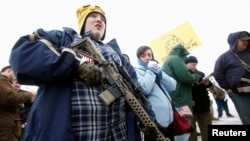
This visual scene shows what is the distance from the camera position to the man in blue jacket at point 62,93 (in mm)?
1569

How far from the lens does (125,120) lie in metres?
1.96

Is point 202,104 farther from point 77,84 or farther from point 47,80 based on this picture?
point 47,80

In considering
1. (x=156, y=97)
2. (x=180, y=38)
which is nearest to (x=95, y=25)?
(x=156, y=97)

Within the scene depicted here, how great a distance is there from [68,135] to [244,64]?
10.3 ft

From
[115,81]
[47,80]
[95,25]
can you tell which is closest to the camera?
[47,80]

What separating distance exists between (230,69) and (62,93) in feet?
10.1

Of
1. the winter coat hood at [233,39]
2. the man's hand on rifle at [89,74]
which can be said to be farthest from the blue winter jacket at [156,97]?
the winter coat hood at [233,39]

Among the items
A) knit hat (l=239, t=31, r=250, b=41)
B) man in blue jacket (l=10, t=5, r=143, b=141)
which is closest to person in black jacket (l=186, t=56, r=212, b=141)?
knit hat (l=239, t=31, r=250, b=41)

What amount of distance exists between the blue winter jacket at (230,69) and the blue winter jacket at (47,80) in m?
2.91

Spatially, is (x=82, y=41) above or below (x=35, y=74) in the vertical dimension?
above

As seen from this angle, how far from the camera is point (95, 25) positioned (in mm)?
2143

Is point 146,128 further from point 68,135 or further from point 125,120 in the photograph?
point 68,135

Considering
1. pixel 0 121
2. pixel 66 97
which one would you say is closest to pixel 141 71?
pixel 66 97

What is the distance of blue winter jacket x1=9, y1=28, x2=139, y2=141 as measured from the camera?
1553 millimetres
